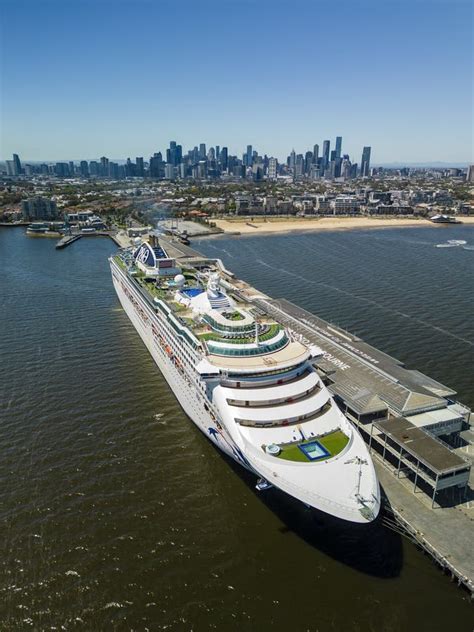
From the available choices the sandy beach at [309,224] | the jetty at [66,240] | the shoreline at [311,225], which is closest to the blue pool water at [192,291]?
the jetty at [66,240]

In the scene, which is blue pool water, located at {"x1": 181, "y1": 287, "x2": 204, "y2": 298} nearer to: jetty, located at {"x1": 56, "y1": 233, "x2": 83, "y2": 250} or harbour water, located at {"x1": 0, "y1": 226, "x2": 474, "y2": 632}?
harbour water, located at {"x1": 0, "y1": 226, "x2": 474, "y2": 632}

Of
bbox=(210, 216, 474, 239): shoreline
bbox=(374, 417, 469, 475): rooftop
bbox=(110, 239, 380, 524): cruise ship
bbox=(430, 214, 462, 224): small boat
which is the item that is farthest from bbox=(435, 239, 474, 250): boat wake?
bbox=(374, 417, 469, 475): rooftop

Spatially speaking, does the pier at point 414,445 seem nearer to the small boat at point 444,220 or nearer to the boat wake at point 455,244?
the boat wake at point 455,244

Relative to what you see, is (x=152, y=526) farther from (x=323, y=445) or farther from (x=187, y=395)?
(x=323, y=445)

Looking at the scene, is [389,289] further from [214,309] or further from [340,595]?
[340,595]

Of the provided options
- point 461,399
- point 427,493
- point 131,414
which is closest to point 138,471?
point 131,414

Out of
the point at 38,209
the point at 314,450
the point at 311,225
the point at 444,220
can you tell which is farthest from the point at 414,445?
the point at 444,220
